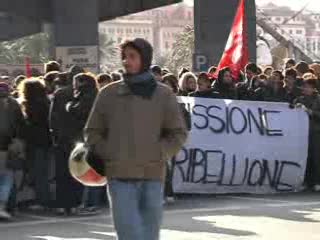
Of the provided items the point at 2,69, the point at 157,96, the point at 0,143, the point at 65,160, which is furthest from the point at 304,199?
the point at 2,69

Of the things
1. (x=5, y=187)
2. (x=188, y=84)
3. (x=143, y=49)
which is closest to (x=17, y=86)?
(x=188, y=84)

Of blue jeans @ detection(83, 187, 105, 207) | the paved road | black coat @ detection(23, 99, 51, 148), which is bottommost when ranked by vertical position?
the paved road

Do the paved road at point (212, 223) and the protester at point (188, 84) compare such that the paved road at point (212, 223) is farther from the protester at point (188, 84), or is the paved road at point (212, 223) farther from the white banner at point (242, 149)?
the protester at point (188, 84)

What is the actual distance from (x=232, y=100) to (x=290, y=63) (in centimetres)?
285

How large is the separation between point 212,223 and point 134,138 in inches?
151

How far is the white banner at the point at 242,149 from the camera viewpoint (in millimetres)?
11539

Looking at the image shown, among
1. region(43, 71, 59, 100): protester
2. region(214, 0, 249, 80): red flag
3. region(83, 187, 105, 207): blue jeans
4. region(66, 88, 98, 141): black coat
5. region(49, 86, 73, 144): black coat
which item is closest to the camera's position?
region(66, 88, 98, 141): black coat

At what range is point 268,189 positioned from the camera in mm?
11930

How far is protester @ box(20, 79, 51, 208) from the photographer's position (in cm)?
1020

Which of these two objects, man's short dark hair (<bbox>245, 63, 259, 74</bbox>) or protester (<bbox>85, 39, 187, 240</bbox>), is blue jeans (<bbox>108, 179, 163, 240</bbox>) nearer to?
protester (<bbox>85, 39, 187, 240</bbox>)

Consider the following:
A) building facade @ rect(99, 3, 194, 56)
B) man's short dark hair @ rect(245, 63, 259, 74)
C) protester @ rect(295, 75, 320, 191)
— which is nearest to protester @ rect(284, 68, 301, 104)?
protester @ rect(295, 75, 320, 191)

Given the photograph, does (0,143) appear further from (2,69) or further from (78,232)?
(2,69)

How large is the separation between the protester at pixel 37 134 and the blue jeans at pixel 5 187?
56 centimetres

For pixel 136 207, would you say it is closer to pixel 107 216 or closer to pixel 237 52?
pixel 107 216
